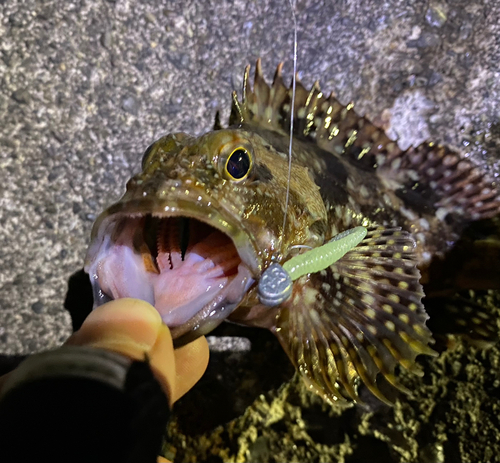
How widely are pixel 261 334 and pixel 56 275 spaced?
114 centimetres

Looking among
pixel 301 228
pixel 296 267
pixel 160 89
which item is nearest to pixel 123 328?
pixel 296 267

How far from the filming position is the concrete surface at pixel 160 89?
6.18 feet

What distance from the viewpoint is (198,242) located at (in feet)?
4.51

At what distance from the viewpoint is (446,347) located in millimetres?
1877

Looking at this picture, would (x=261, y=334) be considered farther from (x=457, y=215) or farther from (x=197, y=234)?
(x=457, y=215)

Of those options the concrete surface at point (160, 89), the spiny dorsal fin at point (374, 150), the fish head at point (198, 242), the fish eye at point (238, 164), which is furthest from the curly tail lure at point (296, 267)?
the concrete surface at point (160, 89)

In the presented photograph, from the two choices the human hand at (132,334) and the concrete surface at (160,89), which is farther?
the concrete surface at (160,89)

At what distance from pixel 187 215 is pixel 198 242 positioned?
0.87 feet

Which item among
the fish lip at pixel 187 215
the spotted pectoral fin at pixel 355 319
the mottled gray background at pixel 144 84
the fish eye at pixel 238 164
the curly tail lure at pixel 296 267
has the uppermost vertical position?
the mottled gray background at pixel 144 84

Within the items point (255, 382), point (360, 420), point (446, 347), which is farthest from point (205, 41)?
point (360, 420)

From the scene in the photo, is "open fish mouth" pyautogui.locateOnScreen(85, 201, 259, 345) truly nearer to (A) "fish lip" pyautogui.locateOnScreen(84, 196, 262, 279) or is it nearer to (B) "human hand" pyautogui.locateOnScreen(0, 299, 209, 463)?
(A) "fish lip" pyautogui.locateOnScreen(84, 196, 262, 279)

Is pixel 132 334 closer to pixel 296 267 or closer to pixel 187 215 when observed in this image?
pixel 187 215

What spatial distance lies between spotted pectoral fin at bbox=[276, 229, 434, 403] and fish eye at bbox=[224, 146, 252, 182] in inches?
20.7

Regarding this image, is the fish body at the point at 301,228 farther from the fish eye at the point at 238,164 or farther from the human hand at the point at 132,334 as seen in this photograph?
the human hand at the point at 132,334
